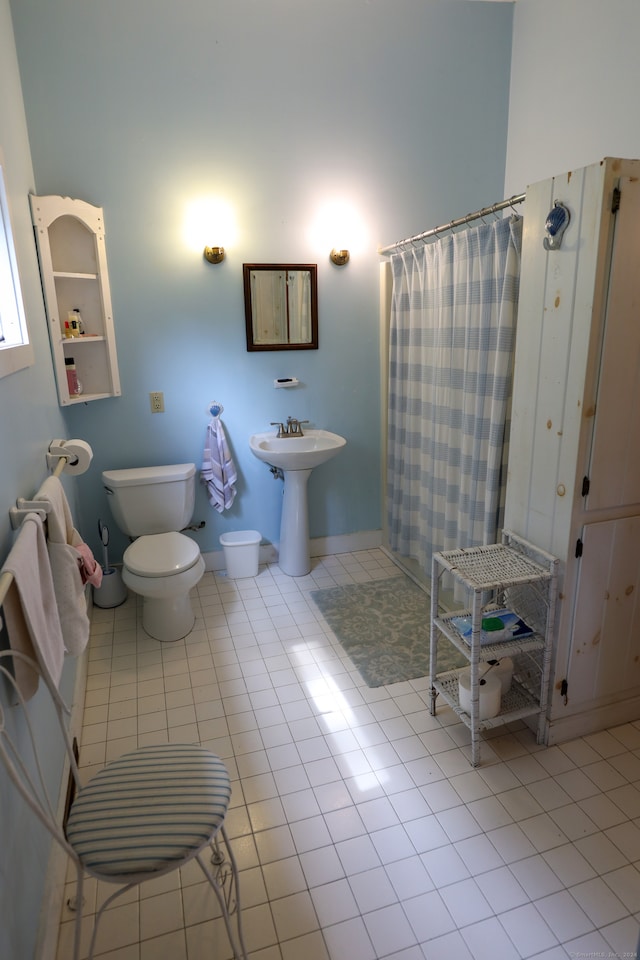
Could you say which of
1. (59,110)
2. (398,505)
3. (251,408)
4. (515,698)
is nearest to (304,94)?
(59,110)

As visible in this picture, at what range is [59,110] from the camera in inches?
106

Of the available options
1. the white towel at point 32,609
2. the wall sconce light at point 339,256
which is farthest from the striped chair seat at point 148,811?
the wall sconce light at point 339,256

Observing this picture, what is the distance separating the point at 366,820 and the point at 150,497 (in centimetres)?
187

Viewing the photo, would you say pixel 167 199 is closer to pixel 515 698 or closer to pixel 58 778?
pixel 58 778

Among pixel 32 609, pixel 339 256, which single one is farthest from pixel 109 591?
pixel 339 256

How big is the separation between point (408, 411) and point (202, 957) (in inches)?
97.2

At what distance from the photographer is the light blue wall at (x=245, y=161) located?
2.75m

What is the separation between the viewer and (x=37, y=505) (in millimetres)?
1506

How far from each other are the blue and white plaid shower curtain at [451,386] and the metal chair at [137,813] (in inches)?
62.5

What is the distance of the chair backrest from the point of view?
3.31 feet

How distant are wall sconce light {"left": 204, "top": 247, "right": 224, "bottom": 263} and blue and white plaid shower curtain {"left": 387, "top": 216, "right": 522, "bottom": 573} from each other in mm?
945

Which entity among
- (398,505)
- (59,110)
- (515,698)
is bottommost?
(515,698)

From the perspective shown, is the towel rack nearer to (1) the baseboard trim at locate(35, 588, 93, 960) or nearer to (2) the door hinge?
(1) the baseboard trim at locate(35, 588, 93, 960)

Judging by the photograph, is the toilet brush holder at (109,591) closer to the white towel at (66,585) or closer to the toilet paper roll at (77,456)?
the toilet paper roll at (77,456)
